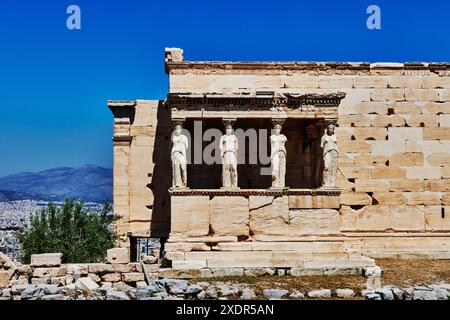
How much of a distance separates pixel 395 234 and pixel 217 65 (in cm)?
614

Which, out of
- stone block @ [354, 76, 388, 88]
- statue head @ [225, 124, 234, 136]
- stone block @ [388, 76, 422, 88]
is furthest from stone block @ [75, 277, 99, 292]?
stone block @ [388, 76, 422, 88]

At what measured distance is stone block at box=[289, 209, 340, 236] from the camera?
52.2ft

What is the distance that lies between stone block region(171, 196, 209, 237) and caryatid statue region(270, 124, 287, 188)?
5.36 ft

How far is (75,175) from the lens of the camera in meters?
135

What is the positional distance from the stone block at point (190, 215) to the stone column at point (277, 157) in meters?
1.64

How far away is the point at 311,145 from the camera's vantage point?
17.8 m

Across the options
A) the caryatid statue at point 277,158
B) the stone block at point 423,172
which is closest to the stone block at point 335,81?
the caryatid statue at point 277,158

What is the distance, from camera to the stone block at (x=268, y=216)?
1582 cm

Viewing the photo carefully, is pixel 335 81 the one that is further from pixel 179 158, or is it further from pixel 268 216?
pixel 179 158

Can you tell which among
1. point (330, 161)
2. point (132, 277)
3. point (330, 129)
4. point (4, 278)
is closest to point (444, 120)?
point (330, 129)

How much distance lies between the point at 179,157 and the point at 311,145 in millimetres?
3729

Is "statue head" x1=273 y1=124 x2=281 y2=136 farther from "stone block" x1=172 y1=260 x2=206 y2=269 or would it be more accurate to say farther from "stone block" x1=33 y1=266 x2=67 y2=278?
"stone block" x1=33 y1=266 x2=67 y2=278
